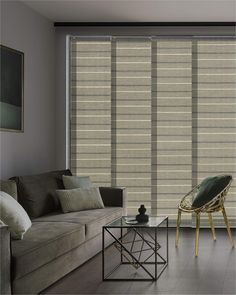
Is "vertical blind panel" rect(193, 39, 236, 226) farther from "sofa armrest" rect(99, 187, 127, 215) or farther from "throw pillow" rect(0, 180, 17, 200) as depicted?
"throw pillow" rect(0, 180, 17, 200)

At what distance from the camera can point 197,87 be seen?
7793 mm

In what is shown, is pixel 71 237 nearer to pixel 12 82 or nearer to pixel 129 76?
pixel 12 82

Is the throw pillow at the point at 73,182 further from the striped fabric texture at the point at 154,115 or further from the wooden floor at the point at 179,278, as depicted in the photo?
the wooden floor at the point at 179,278

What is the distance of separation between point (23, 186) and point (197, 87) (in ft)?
10.2

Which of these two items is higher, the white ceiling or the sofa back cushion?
the white ceiling

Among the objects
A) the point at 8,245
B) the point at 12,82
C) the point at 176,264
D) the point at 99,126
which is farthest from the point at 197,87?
the point at 8,245

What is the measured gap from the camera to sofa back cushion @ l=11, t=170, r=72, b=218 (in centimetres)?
579

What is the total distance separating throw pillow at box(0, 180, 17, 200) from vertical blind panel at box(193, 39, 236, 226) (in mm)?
3011

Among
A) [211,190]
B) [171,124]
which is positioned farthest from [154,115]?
[211,190]

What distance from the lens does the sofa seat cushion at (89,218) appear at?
5.49m

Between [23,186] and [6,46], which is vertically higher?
[6,46]

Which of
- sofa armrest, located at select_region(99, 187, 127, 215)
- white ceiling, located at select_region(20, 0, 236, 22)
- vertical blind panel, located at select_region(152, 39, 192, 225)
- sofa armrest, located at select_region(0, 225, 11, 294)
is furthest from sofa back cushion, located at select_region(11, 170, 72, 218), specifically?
white ceiling, located at select_region(20, 0, 236, 22)

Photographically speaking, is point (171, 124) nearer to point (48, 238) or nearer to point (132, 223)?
point (132, 223)

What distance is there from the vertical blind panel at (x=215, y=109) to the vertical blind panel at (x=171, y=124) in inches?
5.4
